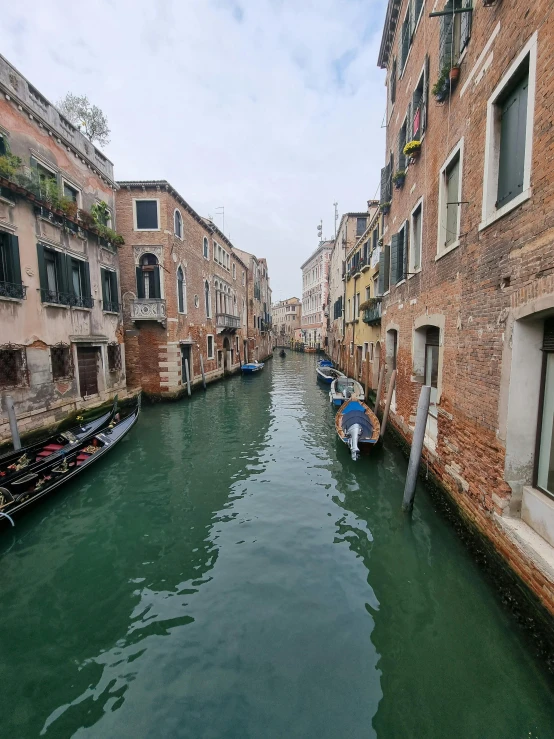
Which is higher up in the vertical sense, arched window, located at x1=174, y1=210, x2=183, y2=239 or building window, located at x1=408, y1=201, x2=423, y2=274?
arched window, located at x1=174, y1=210, x2=183, y2=239

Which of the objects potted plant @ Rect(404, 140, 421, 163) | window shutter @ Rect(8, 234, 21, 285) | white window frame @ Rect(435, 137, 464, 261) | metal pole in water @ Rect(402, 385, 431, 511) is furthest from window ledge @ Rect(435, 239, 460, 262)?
window shutter @ Rect(8, 234, 21, 285)

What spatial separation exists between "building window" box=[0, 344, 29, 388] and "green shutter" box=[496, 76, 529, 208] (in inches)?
374

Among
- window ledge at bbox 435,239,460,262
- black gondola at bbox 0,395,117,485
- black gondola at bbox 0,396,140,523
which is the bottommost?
black gondola at bbox 0,396,140,523

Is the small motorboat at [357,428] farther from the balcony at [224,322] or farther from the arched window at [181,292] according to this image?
the balcony at [224,322]

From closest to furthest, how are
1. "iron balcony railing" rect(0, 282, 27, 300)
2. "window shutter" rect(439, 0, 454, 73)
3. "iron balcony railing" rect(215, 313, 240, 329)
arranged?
"window shutter" rect(439, 0, 454, 73) → "iron balcony railing" rect(0, 282, 27, 300) → "iron balcony railing" rect(215, 313, 240, 329)

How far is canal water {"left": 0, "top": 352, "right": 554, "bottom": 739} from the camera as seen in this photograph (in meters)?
2.83

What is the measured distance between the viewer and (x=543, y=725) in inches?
106

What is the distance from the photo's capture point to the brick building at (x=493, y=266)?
3422 mm

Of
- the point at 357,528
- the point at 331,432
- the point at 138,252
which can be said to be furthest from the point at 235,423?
the point at 138,252

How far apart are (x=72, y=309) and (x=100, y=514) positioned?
6629 mm

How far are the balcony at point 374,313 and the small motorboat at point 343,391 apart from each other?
258 centimetres

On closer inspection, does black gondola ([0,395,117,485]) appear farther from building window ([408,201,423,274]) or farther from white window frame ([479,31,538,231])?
building window ([408,201,423,274])

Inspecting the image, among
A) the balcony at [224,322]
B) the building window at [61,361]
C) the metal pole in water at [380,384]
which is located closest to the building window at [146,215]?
the building window at [61,361]

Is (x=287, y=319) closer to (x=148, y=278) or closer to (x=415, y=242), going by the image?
(x=148, y=278)
